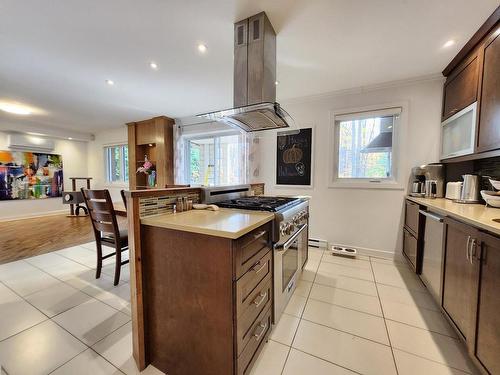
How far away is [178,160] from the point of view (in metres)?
4.55

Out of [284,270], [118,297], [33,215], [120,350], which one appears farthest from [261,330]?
[33,215]

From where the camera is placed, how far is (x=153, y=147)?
5.17m

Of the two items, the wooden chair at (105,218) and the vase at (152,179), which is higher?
the vase at (152,179)

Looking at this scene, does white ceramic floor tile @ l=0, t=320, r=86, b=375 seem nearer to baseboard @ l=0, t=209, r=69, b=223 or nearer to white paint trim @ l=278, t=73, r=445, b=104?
white paint trim @ l=278, t=73, r=445, b=104

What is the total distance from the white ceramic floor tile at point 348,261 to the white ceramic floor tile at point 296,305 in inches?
39.6

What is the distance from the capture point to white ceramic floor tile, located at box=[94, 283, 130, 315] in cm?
175

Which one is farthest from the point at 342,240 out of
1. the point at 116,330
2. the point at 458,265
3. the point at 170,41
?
the point at 170,41

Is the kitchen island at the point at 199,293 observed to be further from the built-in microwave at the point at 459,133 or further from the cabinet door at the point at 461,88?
the cabinet door at the point at 461,88

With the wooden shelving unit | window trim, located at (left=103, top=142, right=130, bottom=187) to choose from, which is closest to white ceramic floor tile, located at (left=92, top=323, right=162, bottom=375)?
the wooden shelving unit

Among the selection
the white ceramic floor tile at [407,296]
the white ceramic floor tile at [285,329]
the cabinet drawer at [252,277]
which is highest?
the cabinet drawer at [252,277]

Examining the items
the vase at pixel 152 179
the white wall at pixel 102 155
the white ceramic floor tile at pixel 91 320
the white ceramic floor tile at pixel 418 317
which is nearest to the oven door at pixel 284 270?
the white ceramic floor tile at pixel 418 317

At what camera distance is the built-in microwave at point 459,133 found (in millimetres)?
1908

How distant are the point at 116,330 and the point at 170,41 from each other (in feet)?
8.26

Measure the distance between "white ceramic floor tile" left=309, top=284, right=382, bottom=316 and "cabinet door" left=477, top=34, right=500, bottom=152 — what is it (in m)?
1.61
